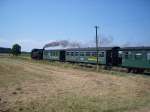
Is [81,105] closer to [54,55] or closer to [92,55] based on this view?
[92,55]

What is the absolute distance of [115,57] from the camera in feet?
113

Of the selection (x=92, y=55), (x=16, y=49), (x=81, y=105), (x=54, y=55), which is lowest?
(x=81, y=105)

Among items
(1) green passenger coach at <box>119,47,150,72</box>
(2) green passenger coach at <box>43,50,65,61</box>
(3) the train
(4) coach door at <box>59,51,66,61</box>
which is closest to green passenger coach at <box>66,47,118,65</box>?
(3) the train

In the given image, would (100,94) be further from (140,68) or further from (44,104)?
(140,68)

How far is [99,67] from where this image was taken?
37812 millimetres

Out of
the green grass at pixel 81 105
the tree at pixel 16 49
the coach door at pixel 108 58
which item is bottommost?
the green grass at pixel 81 105

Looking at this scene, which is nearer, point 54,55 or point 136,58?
point 136,58

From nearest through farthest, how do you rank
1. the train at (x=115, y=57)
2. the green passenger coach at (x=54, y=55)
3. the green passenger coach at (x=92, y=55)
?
1. the train at (x=115, y=57)
2. the green passenger coach at (x=92, y=55)
3. the green passenger coach at (x=54, y=55)

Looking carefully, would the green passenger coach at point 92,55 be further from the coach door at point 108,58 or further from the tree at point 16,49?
the tree at point 16,49


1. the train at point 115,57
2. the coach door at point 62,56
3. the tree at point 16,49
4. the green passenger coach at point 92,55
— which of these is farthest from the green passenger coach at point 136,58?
the tree at point 16,49

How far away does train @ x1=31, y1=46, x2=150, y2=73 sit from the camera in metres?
27.5

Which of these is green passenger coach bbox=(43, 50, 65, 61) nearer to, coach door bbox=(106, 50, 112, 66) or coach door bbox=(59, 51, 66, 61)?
coach door bbox=(59, 51, 66, 61)

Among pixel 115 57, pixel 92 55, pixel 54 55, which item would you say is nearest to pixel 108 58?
pixel 115 57

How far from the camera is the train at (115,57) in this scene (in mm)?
27497
